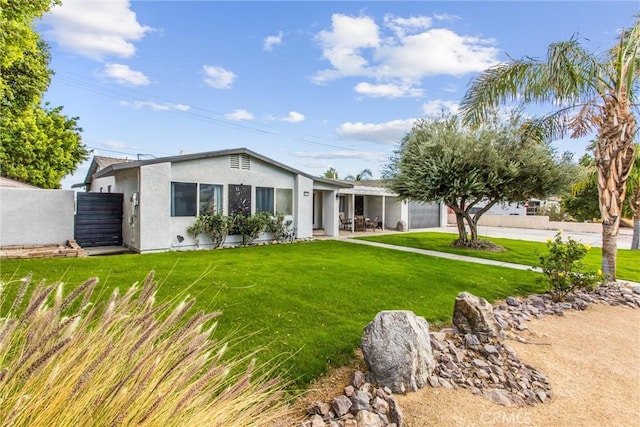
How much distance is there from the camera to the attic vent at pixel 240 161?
14.1 meters

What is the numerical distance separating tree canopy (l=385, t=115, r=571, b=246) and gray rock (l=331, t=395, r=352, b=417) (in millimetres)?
10867

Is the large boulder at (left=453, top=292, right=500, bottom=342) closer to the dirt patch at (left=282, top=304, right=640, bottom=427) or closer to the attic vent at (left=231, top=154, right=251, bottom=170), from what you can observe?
the dirt patch at (left=282, top=304, right=640, bottom=427)

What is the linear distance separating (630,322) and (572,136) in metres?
5.85

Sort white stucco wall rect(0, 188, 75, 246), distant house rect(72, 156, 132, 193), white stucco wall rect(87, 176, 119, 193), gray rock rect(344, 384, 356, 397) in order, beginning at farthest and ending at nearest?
distant house rect(72, 156, 132, 193) → white stucco wall rect(87, 176, 119, 193) → white stucco wall rect(0, 188, 75, 246) → gray rock rect(344, 384, 356, 397)

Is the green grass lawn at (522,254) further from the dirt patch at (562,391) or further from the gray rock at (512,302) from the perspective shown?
the dirt patch at (562,391)

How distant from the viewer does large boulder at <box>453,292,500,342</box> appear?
4.87 meters

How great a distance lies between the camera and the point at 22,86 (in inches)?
422

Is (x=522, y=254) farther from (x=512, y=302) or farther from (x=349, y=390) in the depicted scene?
(x=349, y=390)

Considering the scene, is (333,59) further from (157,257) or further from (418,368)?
(418,368)

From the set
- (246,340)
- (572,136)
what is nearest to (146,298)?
(246,340)

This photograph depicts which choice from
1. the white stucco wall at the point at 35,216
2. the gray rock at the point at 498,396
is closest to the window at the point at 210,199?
the white stucco wall at the point at 35,216

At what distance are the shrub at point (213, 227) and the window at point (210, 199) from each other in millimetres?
253

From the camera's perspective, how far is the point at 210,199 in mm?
13500

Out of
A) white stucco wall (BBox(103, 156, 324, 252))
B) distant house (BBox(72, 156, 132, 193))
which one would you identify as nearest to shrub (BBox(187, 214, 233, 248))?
white stucco wall (BBox(103, 156, 324, 252))
